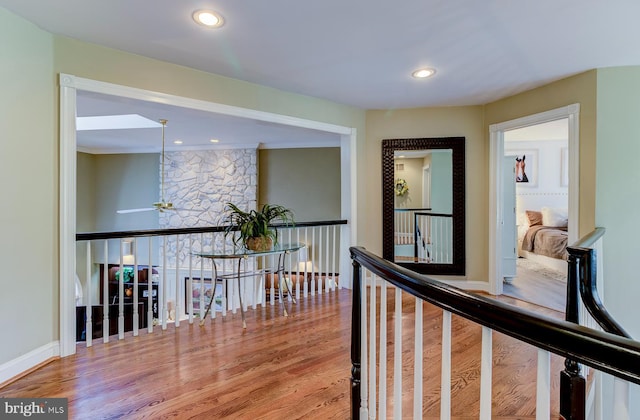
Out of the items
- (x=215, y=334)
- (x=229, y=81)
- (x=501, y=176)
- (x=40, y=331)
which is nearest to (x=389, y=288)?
(x=501, y=176)

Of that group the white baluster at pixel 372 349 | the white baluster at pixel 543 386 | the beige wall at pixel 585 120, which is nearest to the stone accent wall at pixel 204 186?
the beige wall at pixel 585 120

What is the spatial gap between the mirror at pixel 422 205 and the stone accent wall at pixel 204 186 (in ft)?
10.5

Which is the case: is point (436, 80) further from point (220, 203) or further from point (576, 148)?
point (220, 203)

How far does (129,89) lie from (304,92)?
5.61 feet

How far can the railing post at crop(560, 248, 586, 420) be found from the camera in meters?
1.01

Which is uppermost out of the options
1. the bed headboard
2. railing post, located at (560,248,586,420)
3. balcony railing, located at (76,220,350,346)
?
the bed headboard

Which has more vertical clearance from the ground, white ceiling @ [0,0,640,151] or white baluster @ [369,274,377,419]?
white ceiling @ [0,0,640,151]

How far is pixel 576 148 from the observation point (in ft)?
10.2

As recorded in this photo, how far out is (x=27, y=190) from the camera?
2180 mm

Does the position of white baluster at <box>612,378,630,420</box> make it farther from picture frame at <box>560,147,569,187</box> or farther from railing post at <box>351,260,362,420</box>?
picture frame at <box>560,147,569,187</box>

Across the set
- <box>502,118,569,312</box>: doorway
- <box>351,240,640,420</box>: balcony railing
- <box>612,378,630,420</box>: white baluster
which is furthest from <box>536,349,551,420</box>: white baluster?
<box>502,118,569,312</box>: doorway

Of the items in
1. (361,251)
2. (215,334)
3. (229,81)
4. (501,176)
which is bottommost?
(215,334)

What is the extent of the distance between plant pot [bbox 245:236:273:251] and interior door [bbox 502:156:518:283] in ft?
10.5

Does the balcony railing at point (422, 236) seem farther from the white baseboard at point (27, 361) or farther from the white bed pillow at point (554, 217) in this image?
the white baseboard at point (27, 361)
